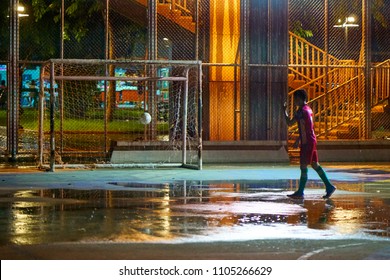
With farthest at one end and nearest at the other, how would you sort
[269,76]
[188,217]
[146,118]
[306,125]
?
[269,76]
[146,118]
[306,125]
[188,217]

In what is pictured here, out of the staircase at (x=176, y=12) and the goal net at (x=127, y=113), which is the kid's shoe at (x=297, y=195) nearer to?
the goal net at (x=127, y=113)

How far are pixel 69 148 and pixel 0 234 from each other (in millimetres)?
14089

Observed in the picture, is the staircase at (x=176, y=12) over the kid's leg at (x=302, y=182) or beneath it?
over

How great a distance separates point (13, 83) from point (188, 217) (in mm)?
10941

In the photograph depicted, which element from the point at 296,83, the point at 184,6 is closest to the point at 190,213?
the point at 184,6

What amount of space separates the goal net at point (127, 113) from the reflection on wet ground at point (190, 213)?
12.1 ft

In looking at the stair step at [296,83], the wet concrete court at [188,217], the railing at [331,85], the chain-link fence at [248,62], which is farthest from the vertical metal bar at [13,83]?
the stair step at [296,83]

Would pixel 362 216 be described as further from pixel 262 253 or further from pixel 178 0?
pixel 178 0

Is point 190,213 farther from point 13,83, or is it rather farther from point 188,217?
point 13,83

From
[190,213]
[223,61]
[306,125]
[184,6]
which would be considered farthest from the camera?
[184,6]

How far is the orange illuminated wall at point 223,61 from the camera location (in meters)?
22.2

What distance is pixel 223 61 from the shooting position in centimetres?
2238

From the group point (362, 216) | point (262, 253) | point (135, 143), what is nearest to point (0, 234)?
point (262, 253)

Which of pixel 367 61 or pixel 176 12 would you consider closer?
pixel 367 61
